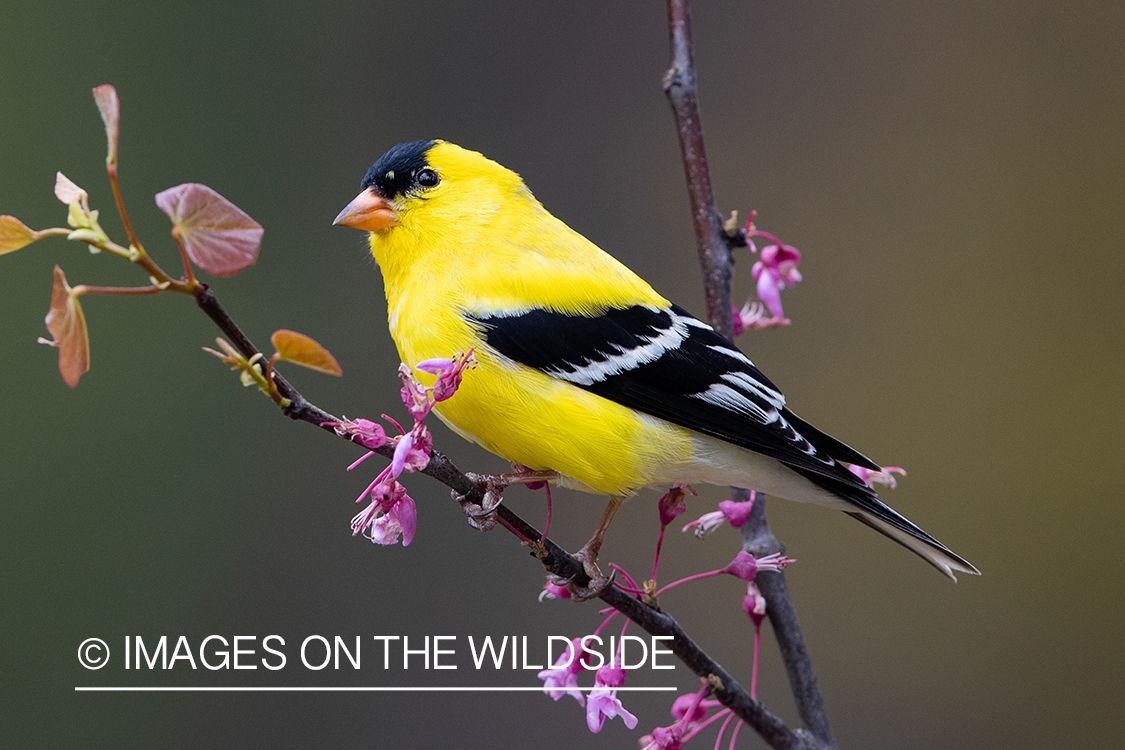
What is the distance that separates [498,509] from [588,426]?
9.3 inches

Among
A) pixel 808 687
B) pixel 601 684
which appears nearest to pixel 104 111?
pixel 601 684

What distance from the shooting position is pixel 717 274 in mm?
1254

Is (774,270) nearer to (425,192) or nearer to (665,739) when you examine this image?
(425,192)

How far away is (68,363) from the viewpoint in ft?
1.88

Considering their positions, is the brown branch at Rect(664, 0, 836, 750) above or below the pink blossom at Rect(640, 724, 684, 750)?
above

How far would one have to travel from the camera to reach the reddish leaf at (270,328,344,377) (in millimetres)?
628

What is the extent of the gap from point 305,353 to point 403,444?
0.41 ft

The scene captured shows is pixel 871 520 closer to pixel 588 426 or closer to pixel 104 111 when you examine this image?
pixel 588 426

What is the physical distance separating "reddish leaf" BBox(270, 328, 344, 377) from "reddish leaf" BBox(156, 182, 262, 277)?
0.21 feet

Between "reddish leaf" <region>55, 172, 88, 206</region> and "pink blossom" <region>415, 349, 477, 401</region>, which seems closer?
"reddish leaf" <region>55, 172, 88, 206</region>

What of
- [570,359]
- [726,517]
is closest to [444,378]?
[570,359]

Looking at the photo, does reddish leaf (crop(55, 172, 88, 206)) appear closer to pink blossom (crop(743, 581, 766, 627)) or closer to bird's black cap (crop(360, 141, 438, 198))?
bird's black cap (crop(360, 141, 438, 198))

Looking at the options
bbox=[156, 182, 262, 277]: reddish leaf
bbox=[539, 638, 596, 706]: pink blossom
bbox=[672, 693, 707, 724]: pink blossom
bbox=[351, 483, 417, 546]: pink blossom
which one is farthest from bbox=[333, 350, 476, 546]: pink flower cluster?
bbox=[672, 693, 707, 724]: pink blossom

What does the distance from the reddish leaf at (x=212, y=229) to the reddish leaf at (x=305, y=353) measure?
0.21 ft
